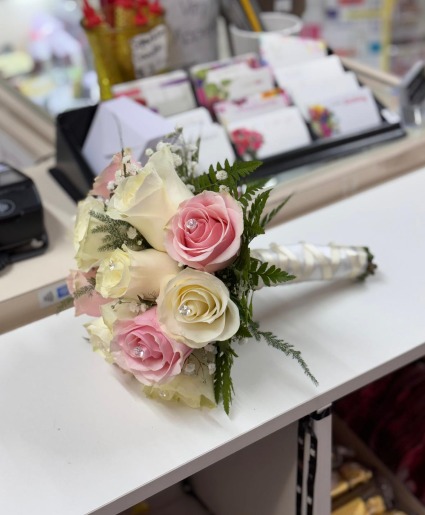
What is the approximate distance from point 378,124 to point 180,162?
63cm

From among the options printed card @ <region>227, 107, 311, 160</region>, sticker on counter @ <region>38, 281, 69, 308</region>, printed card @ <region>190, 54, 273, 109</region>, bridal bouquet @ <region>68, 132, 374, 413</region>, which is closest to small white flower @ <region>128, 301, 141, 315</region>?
bridal bouquet @ <region>68, 132, 374, 413</region>

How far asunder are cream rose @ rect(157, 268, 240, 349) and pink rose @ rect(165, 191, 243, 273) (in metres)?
0.02

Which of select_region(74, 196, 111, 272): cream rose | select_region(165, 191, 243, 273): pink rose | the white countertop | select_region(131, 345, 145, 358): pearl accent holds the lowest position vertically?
the white countertop

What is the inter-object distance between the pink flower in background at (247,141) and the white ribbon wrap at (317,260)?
0.33 meters

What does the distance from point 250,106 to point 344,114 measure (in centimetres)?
17

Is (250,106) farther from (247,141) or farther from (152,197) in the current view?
(152,197)

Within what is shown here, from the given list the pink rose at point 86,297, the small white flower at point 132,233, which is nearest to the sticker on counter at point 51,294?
→ the pink rose at point 86,297

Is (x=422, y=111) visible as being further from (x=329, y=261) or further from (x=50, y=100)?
(x=50, y=100)

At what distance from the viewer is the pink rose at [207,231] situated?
76cm

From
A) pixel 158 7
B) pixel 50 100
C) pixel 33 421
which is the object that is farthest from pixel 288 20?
pixel 33 421

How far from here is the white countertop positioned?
2.50 ft

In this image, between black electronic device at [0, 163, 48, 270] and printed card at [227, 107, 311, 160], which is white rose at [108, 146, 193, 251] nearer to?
Answer: black electronic device at [0, 163, 48, 270]

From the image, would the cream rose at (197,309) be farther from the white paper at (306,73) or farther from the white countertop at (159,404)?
the white paper at (306,73)

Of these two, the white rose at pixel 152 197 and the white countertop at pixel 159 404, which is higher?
the white rose at pixel 152 197
